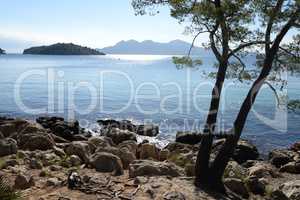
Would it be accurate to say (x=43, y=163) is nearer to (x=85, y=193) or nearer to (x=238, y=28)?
(x=85, y=193)

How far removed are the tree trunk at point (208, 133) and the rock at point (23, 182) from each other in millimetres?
5469

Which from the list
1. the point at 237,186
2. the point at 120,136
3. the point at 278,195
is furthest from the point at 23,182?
the point at 120,136

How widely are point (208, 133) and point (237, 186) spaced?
2.71 m

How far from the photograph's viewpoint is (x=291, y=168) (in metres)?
23.9

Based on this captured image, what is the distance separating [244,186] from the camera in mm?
16453

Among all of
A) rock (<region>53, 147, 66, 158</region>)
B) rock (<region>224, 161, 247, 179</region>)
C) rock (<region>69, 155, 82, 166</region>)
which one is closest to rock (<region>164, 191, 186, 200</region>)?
rock (<region>224, 161, 247, 179</region>)

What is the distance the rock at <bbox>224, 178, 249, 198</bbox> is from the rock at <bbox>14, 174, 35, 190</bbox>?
6938mm

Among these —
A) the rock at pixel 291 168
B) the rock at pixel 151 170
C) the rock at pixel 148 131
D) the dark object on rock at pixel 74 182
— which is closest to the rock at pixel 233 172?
the rock at pixel 151 170

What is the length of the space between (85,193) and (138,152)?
1146cm

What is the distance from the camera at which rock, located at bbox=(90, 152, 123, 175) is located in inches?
666

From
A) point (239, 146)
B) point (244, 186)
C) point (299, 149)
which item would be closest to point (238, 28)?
point (244, 186)

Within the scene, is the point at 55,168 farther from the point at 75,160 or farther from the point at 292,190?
the point at 292,190

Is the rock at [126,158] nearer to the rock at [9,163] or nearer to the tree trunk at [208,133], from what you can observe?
the rock at [9,163]

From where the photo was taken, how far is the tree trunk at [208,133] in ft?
47.7
